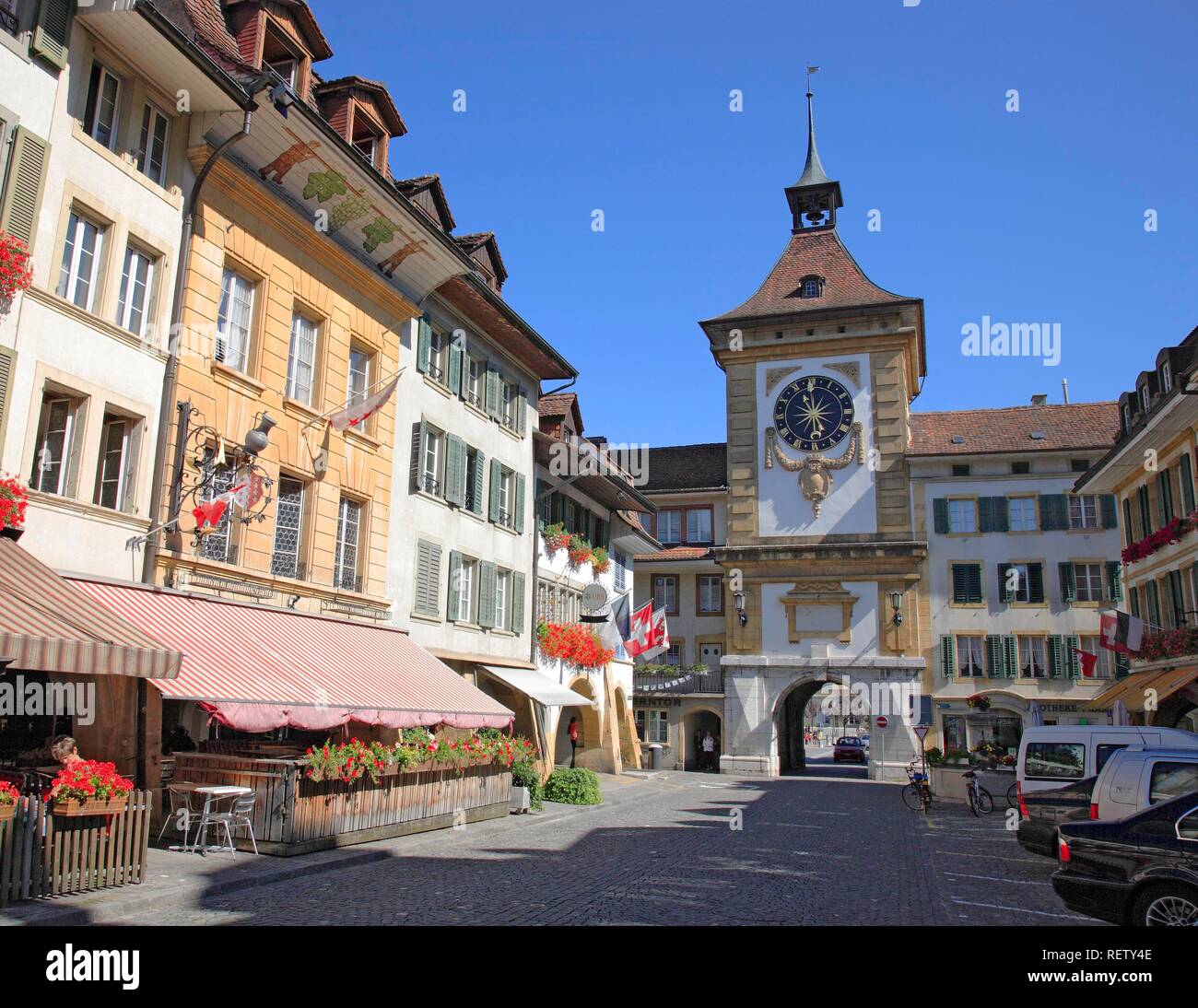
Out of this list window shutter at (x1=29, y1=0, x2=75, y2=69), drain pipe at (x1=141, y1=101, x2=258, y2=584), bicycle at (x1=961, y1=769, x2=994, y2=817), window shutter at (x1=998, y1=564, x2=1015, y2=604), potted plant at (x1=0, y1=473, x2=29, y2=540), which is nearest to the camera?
potted plant at (x1=0, y1=473, x2=29, y2=540)

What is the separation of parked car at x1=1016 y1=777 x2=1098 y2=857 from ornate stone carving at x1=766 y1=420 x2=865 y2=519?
94.4 feet

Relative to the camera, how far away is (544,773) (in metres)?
25.9

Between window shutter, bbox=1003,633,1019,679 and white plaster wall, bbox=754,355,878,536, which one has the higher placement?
white plaster wall, bbox=754,355,878,536

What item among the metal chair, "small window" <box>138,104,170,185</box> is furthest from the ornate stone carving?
the metal chair

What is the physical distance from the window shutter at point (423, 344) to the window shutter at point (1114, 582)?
99.3 feet

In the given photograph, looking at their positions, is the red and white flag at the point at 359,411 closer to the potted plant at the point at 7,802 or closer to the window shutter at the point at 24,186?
the window shutter at the point at 24,186

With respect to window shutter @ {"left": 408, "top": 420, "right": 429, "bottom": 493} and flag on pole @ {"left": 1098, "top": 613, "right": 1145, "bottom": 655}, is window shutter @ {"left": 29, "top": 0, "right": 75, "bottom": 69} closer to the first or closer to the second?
window shutter @ {"left": 408, "top": 420, "right": 429, "bottom": 493}

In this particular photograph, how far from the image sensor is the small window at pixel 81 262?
13438 mm

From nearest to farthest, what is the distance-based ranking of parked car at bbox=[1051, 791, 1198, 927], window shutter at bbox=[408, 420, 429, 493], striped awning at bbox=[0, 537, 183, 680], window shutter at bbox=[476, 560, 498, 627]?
parked car at bbox=[1051, 791, 1198, 927] → striped awning at bbox=[0, 537, 183, 680] → window shutter at bbox=[408, 420, 429, 493] → window shutter at bbox=[476, 560, 498, 627]

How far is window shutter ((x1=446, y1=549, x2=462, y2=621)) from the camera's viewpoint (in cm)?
2272

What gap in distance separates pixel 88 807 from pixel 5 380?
5.35 metres

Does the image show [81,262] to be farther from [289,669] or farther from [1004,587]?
[1004,587]

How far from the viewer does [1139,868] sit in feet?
29.5

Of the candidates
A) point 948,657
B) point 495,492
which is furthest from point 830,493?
point 495,492
